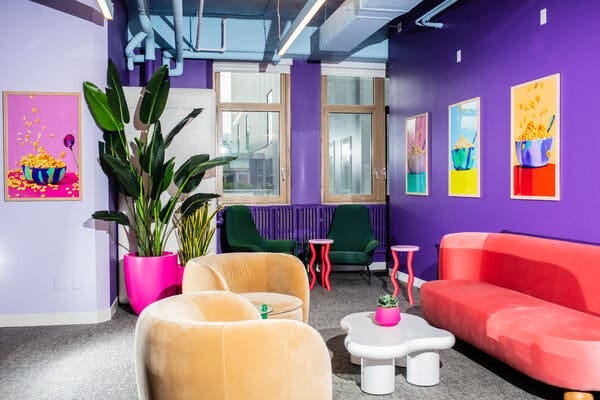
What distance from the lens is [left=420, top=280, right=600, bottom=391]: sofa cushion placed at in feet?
9.18

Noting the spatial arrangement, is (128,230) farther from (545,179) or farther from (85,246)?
(545,179)

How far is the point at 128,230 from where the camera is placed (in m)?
5.52

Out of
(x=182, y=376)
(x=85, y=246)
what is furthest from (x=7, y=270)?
(x=182, y=376)

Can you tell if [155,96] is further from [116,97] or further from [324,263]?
[324,263]

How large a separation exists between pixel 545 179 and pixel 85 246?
3.97m

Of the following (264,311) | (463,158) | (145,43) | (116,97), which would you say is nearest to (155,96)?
(116,97)

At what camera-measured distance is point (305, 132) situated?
298 inches

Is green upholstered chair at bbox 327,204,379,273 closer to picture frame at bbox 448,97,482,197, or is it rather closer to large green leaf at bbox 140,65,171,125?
picture frame at bbox 448,97,482,197

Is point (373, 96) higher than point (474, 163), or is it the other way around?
point (373, 96)

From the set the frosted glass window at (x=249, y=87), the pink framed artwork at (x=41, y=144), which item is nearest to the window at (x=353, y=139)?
the frosted glass window at (x=249, y=87)

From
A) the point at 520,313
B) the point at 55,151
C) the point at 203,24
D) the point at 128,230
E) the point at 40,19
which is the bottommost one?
the point at 520,313

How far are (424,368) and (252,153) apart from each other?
4.95m

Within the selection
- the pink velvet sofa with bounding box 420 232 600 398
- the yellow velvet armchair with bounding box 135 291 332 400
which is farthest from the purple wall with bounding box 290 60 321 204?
the yellow velvet armchair with bounding box 135 291 332 400

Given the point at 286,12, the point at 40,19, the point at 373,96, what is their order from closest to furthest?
the point at 40,19 → the point at 286,12 → the point at 373,96
